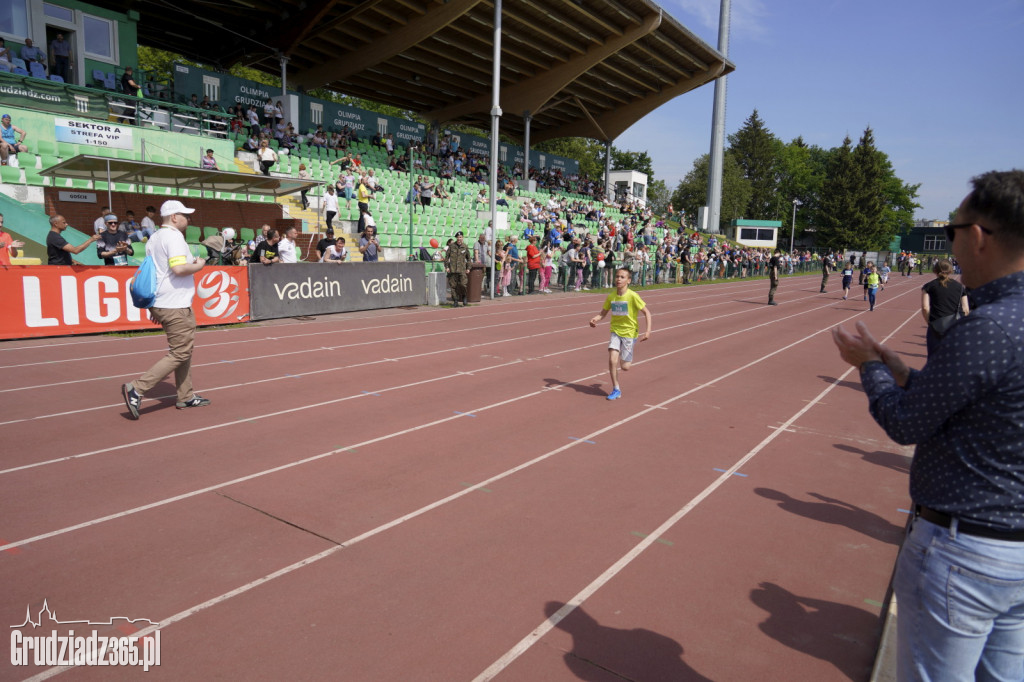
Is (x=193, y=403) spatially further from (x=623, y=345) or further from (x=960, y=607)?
(x=960, y=607)

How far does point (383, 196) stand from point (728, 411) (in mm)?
21328

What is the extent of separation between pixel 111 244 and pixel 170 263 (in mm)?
9079

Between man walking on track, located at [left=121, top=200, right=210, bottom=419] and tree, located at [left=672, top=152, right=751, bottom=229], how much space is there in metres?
76.3

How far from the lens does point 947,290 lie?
27.8 feet

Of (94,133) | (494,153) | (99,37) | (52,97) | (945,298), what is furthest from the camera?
(494,153)

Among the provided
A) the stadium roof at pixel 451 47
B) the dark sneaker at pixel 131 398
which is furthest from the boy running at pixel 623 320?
the stadium roof at pixel 451 47

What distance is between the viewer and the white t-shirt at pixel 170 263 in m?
7.07

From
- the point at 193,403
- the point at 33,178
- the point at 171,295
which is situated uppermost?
the point at 33,178

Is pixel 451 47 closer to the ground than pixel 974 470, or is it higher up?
higher up

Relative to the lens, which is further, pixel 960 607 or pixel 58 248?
pixel 58 248

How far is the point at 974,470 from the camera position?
195 centimetres

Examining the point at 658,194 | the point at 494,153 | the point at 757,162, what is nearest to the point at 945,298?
the point at 494,153

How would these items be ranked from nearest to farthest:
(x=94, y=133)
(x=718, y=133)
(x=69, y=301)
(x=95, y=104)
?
1. (x=69, y=301)
2. (x=94, y=133)
3. (x=95, y=104)
4. (x=718, y=133)

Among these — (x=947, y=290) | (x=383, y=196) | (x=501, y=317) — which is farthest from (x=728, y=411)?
(x=383, y=196)
